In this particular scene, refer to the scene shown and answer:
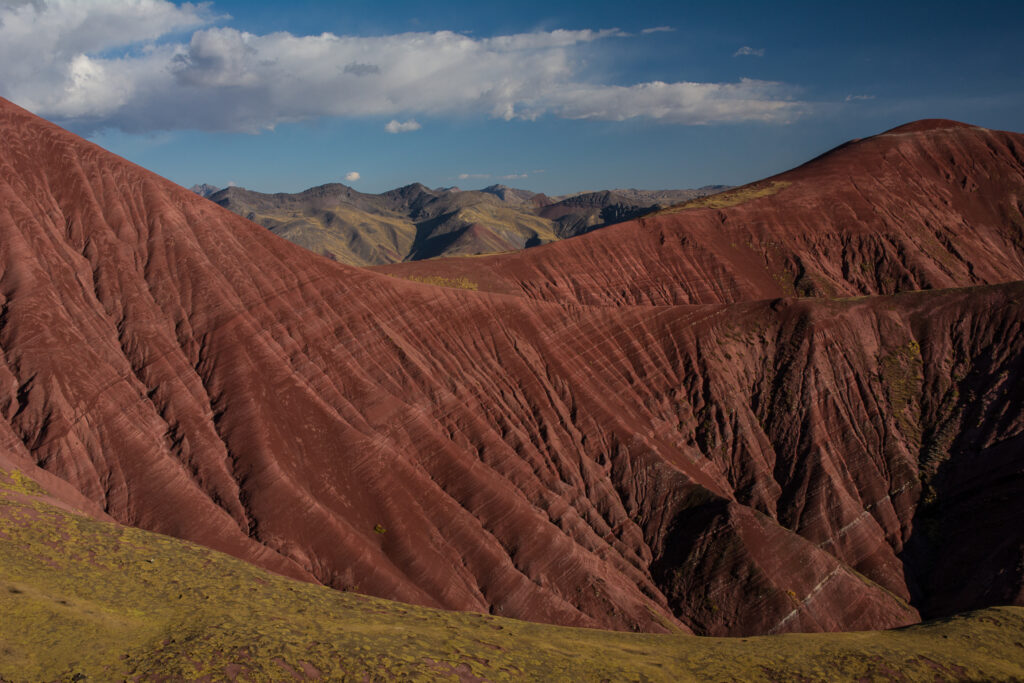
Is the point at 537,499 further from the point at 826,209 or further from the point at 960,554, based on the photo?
the point at 826,209

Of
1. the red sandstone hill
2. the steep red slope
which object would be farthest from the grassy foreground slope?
the steep red slope

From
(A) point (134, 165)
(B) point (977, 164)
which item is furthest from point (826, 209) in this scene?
(A) point (134, 165)

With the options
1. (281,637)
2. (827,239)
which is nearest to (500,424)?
(281,637)

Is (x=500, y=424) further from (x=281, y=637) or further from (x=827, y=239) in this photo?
(x=827, y=239)

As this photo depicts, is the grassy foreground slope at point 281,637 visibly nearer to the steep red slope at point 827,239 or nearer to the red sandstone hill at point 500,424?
the red sandstone hill at point 500,424

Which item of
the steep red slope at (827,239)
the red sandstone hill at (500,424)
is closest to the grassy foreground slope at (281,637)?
the red sandstone hill at (500,424)
